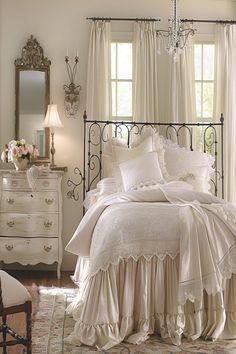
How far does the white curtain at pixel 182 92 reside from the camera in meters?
5.58

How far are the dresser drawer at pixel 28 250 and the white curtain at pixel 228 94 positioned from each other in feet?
6.51

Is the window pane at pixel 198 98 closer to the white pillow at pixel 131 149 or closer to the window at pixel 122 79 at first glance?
the window at pixel 122 79

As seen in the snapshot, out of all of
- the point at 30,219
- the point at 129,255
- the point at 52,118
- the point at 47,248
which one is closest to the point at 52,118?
the point at 52,118

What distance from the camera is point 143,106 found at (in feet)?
18.3

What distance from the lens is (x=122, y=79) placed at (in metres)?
5.70

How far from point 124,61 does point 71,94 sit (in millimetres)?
706

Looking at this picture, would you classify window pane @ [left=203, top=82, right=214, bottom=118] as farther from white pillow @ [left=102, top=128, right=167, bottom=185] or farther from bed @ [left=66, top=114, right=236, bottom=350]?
bed @ [left=66, top=114, right=236, bottom=350]

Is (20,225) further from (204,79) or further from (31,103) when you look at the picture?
(204,79)

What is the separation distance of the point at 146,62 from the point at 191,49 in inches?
20.6

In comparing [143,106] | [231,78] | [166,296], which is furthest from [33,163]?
[166,296]

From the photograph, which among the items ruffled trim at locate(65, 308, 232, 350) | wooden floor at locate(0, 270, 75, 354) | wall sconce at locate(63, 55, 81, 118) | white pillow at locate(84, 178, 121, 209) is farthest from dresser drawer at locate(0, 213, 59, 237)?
ruffled trim at locate(65, 308, 232, 350)

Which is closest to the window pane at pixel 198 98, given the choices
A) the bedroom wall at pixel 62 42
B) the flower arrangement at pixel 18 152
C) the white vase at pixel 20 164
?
the bedroom wall at pixel 62 42

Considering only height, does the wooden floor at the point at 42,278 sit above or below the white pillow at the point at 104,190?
below

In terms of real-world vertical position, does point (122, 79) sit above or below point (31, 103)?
above
